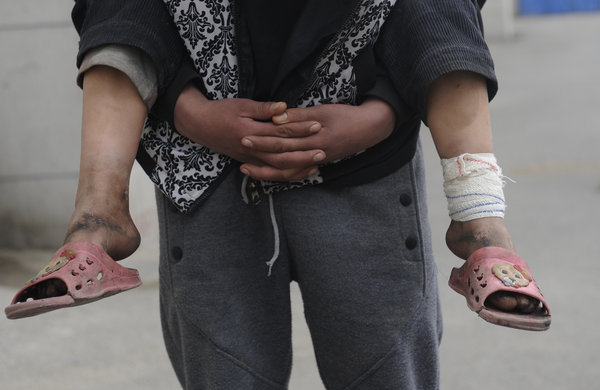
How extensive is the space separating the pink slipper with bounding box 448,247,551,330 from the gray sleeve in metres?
0.62

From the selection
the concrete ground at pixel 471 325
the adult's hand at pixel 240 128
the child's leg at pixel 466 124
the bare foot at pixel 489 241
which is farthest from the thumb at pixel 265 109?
the concrete ground at pixel 471 325

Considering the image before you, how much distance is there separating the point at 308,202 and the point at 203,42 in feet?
1.13

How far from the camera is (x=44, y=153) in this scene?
14.5ft

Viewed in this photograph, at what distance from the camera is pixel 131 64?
4.95 ft

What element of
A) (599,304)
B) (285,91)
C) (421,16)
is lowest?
(599,304)

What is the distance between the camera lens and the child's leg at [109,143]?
4.97 feet

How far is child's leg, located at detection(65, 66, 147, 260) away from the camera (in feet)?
4.97

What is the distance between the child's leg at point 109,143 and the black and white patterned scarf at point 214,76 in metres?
0.09

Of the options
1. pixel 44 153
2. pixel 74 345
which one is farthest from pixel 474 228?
pixel 44 153

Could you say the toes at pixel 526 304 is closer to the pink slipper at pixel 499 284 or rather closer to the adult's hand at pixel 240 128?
the pink slipper at pixel 499 284

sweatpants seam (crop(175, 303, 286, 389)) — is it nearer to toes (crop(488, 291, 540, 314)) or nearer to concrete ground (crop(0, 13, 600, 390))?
toes (crop(488, 291, 540, 314))

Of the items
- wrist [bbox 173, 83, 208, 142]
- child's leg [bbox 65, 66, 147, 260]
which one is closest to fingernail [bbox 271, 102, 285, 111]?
wrist [bbox 173, 83, 208, 142]

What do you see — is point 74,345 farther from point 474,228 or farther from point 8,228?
point 474,228

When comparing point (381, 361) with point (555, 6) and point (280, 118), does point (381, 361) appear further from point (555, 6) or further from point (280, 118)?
point (555, 6)
